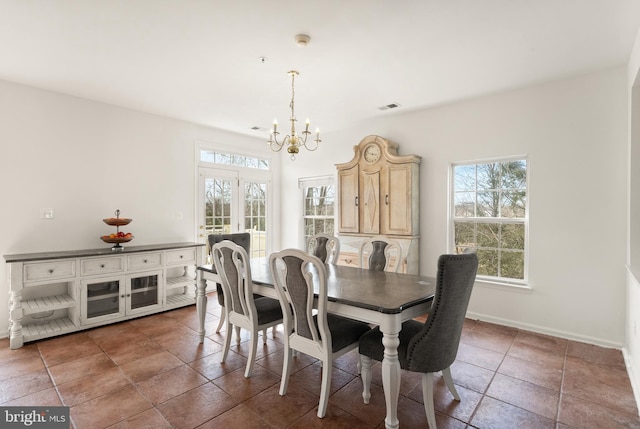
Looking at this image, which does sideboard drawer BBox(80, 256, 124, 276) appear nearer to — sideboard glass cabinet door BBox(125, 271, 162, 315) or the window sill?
sideboard glass cabinet door BBox(125, 271, 162, 315)

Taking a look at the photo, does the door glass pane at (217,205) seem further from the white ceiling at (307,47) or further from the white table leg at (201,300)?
the white table leg at (201,300)

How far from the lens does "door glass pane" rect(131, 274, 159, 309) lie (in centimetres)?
404

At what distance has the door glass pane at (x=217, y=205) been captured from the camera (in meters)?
5.27

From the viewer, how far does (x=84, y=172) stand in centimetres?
401

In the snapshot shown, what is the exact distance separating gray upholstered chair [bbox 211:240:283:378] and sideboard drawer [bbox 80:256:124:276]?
5.72 ft

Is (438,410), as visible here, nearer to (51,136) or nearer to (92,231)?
(92,231)

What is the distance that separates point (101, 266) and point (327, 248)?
254 cm

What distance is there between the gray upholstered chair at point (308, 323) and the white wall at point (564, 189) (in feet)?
7.76

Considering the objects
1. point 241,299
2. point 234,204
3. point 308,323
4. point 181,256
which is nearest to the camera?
point 308,323

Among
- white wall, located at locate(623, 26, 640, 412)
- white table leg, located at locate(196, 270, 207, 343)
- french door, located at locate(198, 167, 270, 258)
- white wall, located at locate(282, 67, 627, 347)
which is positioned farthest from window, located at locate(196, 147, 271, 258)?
white wall, located at locate(623, 26, 640, 412)

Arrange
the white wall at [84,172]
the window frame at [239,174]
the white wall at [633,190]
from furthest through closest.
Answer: the window frame at [239,174]
the white wall at [84,172]
the white wall at [633,190]

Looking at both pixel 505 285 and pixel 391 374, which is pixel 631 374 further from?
pixel 391 374

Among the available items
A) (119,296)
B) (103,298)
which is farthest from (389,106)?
(103,298)

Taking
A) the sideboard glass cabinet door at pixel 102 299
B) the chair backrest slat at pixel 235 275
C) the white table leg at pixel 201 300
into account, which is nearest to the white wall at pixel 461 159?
the sideboard glass cabinet door at pixel 102 299
